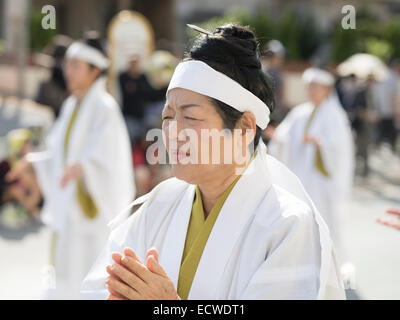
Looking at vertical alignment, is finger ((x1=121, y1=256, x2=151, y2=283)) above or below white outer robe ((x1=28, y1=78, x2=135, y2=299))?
above

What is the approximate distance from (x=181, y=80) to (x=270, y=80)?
0.90ft

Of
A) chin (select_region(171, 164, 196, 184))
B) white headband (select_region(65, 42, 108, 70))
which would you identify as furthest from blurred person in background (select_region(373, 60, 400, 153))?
chin (select_region(171, 164, 196, 184))

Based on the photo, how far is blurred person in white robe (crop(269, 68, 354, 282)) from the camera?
6434mm

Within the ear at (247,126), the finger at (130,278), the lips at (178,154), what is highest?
the ear at (247,126)

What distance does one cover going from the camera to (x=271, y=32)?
685 inches

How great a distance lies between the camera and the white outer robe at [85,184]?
5.16 metres

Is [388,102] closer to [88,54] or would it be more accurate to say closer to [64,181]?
[88,54]

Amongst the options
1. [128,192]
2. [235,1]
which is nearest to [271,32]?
[235,1]

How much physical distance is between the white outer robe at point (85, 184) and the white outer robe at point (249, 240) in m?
2.94

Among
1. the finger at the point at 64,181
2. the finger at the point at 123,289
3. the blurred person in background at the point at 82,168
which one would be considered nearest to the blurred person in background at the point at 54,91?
the blurred person in background at the point at 82,168

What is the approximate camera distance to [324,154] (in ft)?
21.3

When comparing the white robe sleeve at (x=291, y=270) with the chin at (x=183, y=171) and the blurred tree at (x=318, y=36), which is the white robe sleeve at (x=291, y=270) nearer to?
the chin at (x=183, y=171)

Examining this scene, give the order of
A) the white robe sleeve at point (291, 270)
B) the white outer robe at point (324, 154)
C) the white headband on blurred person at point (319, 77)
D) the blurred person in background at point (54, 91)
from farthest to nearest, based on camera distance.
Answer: the blurred person in background at point (54, 91), the white headband on blurred person at point (319, 77), the white outer robe at point (324, 154), the white robe sleeve at point (291, 270)

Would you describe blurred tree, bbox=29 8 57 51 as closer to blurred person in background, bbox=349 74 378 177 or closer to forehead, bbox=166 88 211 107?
blurred person in background, bbox=349 74 378 177
